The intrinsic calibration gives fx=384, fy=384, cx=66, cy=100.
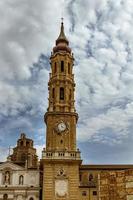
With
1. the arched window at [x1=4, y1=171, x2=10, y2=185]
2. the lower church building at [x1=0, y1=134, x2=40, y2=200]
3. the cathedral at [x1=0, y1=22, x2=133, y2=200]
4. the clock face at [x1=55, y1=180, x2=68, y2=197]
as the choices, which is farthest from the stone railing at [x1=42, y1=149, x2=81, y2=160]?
the arched window at [x1=4, y1=171, x2=10, y2=185]

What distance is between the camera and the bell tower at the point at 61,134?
53.8m

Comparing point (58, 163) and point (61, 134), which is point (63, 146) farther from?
point (58, 163)

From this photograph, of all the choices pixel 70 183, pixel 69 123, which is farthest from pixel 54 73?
pixel 70 183

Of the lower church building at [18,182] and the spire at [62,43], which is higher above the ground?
the spire at [62,43]

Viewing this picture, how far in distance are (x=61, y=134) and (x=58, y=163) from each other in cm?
454

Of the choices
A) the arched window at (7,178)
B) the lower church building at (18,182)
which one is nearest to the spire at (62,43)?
the lower church building at (18,182)

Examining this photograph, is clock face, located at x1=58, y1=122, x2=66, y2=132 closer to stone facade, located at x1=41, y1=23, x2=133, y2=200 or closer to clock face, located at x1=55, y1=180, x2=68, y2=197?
stone facade, located at x1=41, y1=23, x2=133, y2=200

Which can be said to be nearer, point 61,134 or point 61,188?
point 61,188

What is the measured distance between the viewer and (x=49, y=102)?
60438mm

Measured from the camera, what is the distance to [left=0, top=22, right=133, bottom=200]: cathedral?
177 ft

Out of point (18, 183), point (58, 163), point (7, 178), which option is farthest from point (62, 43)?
point (18, 183)

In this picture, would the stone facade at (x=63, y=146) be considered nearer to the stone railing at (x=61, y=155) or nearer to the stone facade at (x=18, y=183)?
the stone railing at (x=61, y=155)

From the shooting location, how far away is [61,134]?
187ft

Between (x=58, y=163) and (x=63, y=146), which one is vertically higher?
(x=63, y=146)
